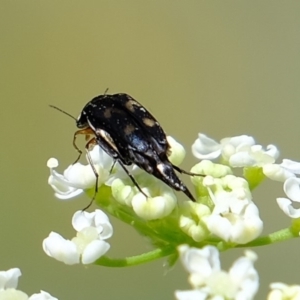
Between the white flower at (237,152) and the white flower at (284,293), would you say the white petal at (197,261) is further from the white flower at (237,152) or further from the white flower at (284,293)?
the white flower at (237,152)

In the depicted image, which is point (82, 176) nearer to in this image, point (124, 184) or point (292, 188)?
point (124, 184)

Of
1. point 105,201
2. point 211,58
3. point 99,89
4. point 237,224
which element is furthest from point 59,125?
point 237,224

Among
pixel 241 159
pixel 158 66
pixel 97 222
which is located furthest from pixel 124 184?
pixel 158 66

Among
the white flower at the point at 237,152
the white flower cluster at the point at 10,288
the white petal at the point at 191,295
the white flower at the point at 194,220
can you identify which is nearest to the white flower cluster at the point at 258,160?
the white flower at the point at 237,152

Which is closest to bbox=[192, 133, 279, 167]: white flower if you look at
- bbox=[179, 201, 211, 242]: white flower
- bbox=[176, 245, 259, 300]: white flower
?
bbox=[179, 201, 211, 242]: white flower

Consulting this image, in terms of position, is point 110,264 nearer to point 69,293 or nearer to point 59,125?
point 69,293

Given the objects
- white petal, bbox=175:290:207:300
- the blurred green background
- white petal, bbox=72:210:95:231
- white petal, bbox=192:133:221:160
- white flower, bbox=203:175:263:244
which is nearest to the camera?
white petal, bbox=175:290:207:300

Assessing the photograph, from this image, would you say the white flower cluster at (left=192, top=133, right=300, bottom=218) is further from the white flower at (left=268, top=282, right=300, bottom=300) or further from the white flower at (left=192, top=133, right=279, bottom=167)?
the white flower at (left=268, top=282, right=300, bottom=300)
